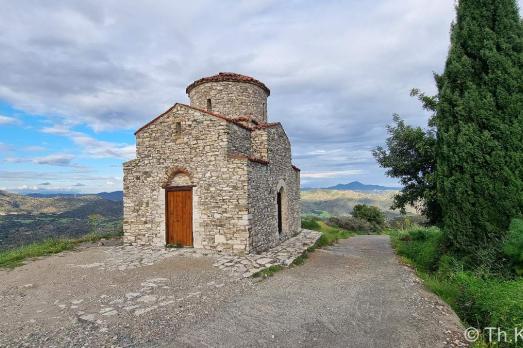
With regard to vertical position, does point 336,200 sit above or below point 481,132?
below

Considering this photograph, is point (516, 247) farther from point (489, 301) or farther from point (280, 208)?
point (280, 208)

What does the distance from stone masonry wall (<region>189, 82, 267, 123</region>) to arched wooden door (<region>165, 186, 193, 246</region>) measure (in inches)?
188

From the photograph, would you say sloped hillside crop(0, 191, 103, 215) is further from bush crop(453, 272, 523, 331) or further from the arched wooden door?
bush crop(453, 272, 523, 331)

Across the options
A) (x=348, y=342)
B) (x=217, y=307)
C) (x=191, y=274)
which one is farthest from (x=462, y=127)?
(x=191, y=274)

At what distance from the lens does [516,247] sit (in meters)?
6.21

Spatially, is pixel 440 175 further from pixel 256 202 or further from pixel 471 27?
pixel 256 202

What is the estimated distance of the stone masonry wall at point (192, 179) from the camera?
35.9 ft

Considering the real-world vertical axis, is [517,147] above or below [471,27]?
below

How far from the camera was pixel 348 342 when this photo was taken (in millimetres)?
4707

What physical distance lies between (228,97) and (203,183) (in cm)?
526

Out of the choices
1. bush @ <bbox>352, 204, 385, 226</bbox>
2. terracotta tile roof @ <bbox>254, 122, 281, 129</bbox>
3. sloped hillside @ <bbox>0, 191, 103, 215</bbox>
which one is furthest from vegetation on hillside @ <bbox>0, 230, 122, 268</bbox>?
sloped hillside @ <bbox>0, 191, 103, 215</bbox>

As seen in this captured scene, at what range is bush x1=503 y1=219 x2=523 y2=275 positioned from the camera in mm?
6191

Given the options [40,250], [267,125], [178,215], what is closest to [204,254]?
[178,215]

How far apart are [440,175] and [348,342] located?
18.9 ft
